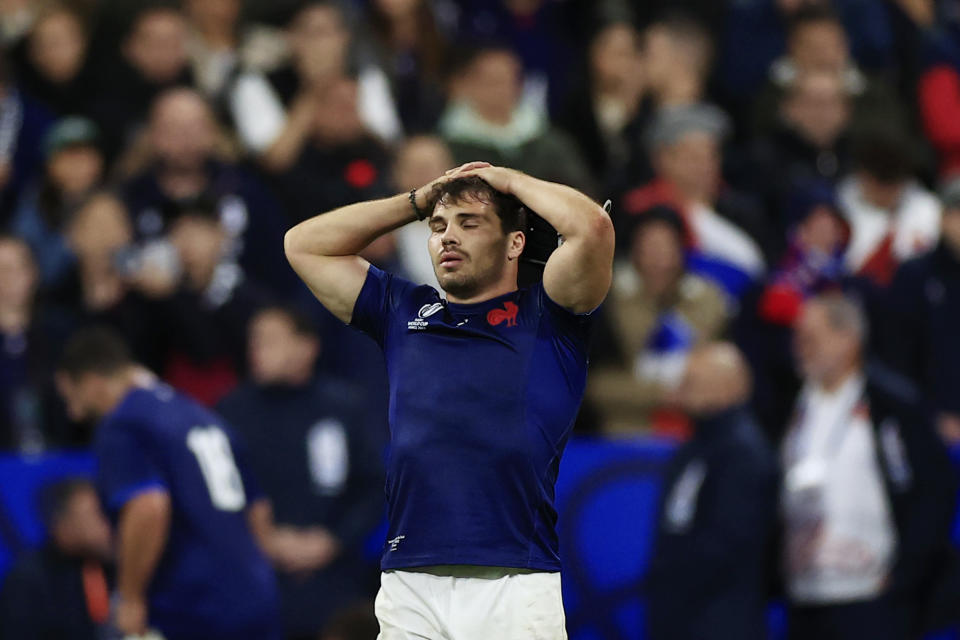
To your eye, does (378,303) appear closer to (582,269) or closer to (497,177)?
(497,177)

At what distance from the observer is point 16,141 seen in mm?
11727

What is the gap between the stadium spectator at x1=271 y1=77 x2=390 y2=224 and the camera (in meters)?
11.0

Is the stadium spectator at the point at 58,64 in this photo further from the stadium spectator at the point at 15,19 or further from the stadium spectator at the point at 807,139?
the stadium spectator at the point at 807,139

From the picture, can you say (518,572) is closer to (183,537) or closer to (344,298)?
(344,298)

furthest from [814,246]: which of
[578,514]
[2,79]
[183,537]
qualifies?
[2,79]

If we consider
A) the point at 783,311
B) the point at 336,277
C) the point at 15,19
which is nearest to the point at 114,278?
the point at 15,19

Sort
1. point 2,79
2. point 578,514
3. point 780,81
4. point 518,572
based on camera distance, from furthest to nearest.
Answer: point 780,81
point 2,79
point 578,514
point 518,572

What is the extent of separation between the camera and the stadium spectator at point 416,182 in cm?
1068

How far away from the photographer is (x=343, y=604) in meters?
9.48

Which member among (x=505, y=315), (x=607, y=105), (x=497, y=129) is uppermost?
(x=607, y=105)

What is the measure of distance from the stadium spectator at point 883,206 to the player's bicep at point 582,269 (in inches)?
248

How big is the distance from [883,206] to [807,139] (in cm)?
94

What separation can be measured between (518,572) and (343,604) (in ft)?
13.4

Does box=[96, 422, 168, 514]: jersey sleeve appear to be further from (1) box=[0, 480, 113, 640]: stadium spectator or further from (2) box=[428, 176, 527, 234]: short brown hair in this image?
(2) box=[428, 176, 527, 234]: short brown hair
